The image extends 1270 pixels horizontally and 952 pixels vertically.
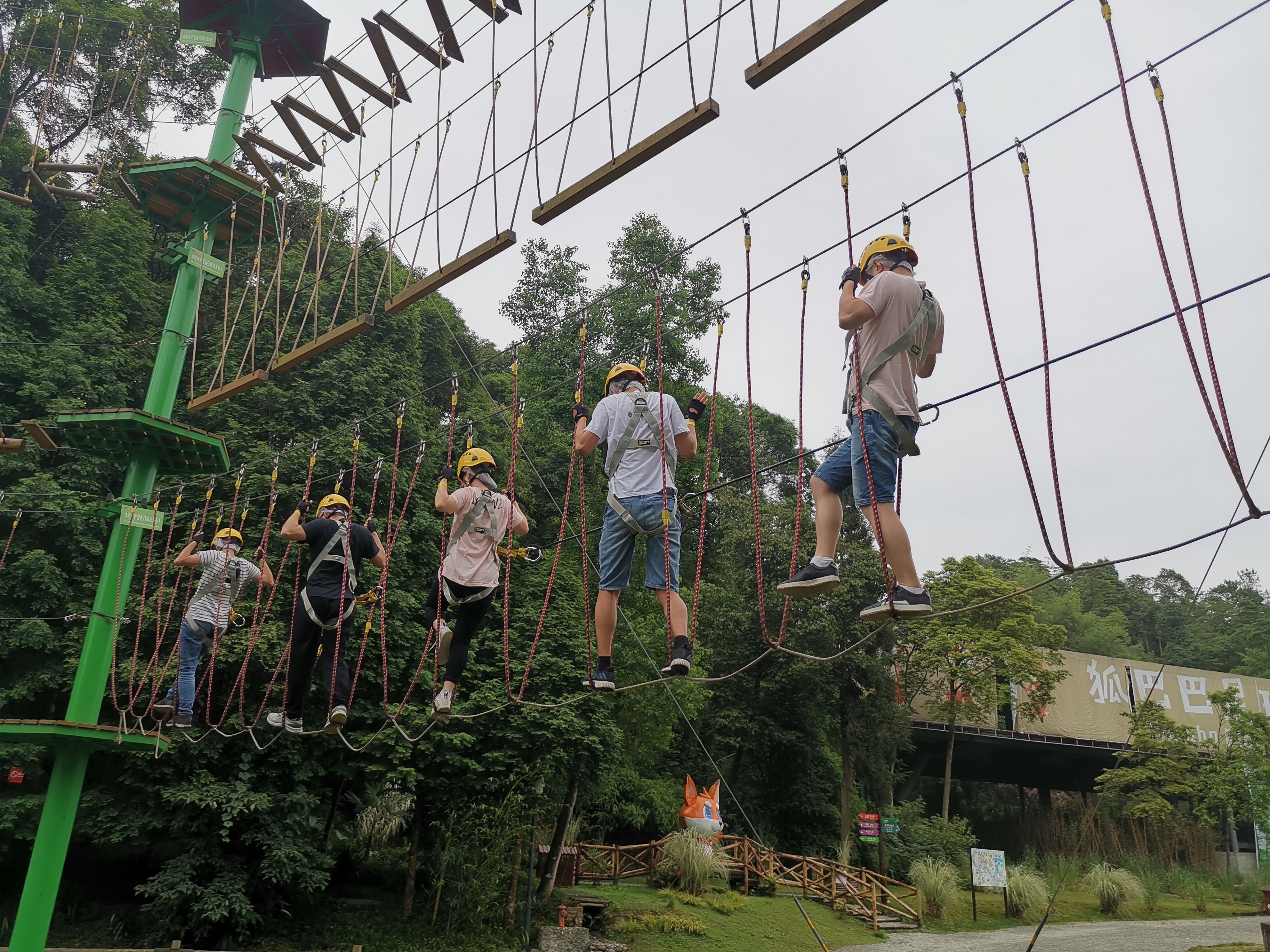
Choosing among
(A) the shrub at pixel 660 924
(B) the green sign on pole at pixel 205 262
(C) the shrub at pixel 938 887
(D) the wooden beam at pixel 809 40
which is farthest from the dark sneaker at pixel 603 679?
(C) the shrub at pixel 938 887

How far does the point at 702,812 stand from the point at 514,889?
548 centimetres

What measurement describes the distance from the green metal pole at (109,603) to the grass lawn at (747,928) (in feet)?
30.9

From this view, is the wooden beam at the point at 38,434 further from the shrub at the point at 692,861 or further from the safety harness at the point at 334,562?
the shrub at the point at 692,861

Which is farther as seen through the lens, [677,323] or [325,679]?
[677,323]

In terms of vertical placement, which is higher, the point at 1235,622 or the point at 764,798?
the point at 1235,622

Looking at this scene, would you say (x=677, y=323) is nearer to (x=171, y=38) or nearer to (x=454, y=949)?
(x=454, y=949)

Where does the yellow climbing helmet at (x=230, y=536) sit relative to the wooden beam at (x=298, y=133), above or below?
below

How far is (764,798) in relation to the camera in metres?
24.6

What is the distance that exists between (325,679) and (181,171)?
7.41 m

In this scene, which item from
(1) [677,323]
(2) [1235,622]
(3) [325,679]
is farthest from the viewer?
(2) [1235,622]

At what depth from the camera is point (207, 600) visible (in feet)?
30.9

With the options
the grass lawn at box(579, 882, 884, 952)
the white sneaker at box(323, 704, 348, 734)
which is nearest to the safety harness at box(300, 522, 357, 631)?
the white sneaker at box(323, 704, 348, 734)

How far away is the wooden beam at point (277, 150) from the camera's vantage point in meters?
10.2

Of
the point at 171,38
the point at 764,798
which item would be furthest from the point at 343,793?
the point at 171,38
